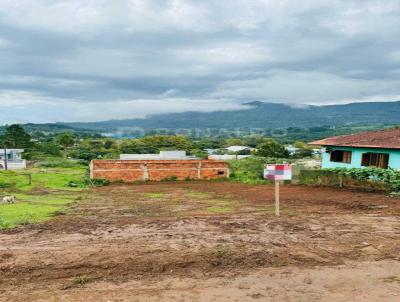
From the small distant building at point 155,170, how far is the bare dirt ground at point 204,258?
40.6 feet

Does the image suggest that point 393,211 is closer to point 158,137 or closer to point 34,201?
point 34,201

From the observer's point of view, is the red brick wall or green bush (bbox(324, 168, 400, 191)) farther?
the red brick wall

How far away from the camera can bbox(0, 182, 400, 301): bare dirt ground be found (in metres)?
5.89

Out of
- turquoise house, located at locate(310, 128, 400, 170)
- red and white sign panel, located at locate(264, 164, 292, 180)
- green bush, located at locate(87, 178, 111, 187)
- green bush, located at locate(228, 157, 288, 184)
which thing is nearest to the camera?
red and white sign panel, located at locate(264, 164, 292, 180)

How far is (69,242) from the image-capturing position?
8156 millimetres

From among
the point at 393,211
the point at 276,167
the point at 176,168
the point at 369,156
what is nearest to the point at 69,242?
the point at 276,167

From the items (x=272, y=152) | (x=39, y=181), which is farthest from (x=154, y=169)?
(x=272, y=152)

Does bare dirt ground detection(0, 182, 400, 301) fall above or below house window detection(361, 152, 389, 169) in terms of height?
below

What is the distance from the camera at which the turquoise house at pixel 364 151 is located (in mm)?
21453

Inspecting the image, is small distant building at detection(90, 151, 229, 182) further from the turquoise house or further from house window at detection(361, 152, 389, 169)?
house window at detection(361, 152, 389, 169)

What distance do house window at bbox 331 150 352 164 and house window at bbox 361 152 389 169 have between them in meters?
1.47

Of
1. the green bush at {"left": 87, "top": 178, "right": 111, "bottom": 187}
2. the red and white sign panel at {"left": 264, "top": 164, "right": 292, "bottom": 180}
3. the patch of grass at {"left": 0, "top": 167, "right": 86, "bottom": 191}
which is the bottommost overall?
the green bush at {"left": 87, "top": 178, "right": 111, "bottom": 187}

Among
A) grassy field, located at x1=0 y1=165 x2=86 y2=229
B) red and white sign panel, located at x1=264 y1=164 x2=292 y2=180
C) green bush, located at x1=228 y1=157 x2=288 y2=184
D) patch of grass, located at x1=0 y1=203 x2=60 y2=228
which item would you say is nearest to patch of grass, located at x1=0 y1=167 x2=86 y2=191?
grassy field, located at x1=0 y1=165 x2=86 y2=229

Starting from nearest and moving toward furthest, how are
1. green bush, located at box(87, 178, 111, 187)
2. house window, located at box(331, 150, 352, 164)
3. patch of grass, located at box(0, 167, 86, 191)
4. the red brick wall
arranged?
patch of grass, located at box(0, 167, 86, 191) < green bush, located at box(87, 178, 111, 187) < the red brick wall < house window, located at box(331, 150, 352, 164)
